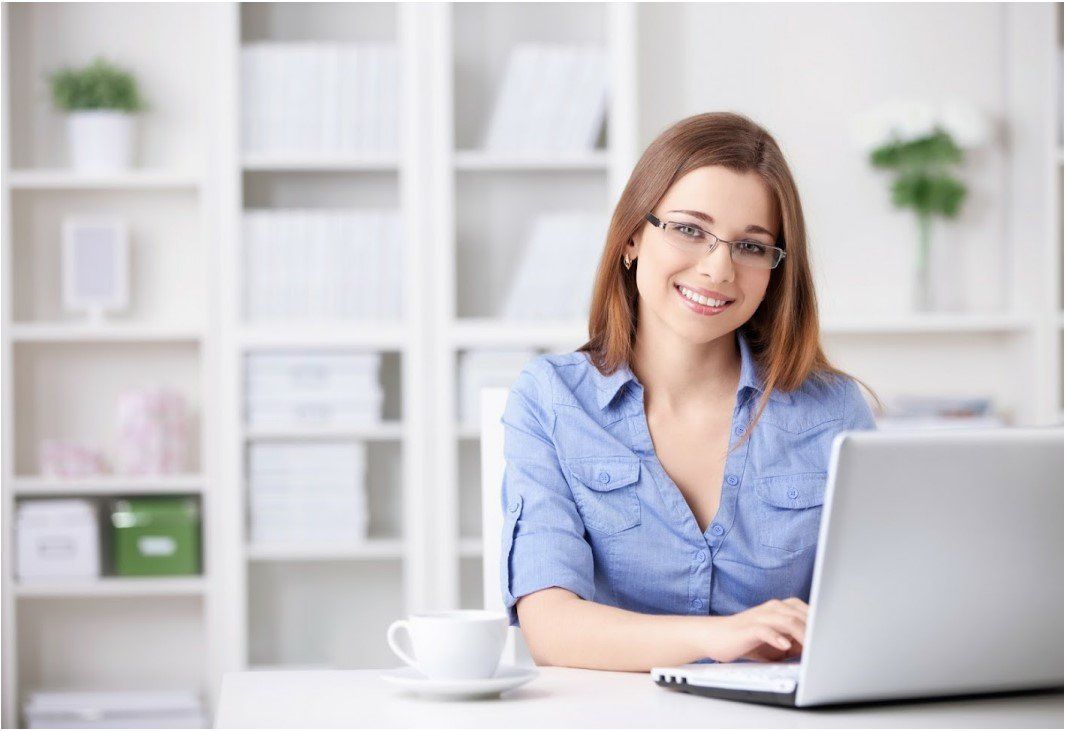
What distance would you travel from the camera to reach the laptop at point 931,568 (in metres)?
0.98

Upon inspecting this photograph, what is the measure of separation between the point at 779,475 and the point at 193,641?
2.23 metres

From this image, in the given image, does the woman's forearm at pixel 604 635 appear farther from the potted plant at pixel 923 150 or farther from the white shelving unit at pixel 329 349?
the potted plant at pixel 923 150

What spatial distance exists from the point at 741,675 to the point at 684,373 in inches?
24.7

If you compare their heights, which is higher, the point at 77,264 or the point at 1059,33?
the point at 1059,33

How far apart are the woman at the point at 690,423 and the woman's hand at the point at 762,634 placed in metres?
0.23

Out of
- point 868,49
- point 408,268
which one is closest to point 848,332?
point 868,49

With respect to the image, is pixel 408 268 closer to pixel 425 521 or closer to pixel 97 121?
pixel 425 521

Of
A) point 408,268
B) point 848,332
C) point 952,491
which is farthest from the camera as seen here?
point 848,332

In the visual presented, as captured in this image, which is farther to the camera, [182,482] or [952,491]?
[182,482]

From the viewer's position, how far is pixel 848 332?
→ 133 inches

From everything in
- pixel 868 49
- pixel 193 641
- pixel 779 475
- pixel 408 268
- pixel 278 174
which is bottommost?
pixel 193 641

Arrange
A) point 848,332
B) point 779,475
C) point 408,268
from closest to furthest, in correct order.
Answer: point 779,475 → point 408,268 → point 848,332

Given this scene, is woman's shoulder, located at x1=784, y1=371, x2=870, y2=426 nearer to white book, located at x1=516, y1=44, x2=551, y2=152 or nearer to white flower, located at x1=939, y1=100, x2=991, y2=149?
white book, located at x1=516, y1=44, x2=551, y2=152

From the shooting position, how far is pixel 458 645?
3.67 ft
